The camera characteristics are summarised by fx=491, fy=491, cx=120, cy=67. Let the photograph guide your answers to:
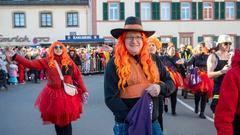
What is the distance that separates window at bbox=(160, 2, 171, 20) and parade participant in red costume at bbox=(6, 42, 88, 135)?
4218 centimetres

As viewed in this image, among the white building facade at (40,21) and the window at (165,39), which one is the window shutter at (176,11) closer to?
the window at (165,39)

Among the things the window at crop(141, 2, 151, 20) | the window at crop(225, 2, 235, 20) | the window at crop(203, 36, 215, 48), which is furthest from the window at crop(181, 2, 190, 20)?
the window at crop(225, 2, 235, 20)

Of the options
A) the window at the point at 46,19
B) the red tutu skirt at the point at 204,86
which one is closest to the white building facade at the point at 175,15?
the window at the point at 46,19

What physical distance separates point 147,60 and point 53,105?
10.2ft

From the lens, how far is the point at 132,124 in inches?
171

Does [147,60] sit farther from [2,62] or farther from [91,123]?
[2,62]

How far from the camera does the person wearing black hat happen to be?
4.43 m

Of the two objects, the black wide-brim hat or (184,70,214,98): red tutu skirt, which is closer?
the black wide-brim hat

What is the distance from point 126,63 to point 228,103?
1058 millimetres

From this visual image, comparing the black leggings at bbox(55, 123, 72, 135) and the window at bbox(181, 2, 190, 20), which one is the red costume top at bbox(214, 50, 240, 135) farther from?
the window at bbox(181, 2, 190, 20)

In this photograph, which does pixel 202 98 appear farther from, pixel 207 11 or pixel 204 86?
pixel 207 11

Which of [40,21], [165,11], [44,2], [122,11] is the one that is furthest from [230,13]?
[40,21]

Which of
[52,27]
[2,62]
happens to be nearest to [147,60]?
[2,62]

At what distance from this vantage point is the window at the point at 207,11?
4944 cm
